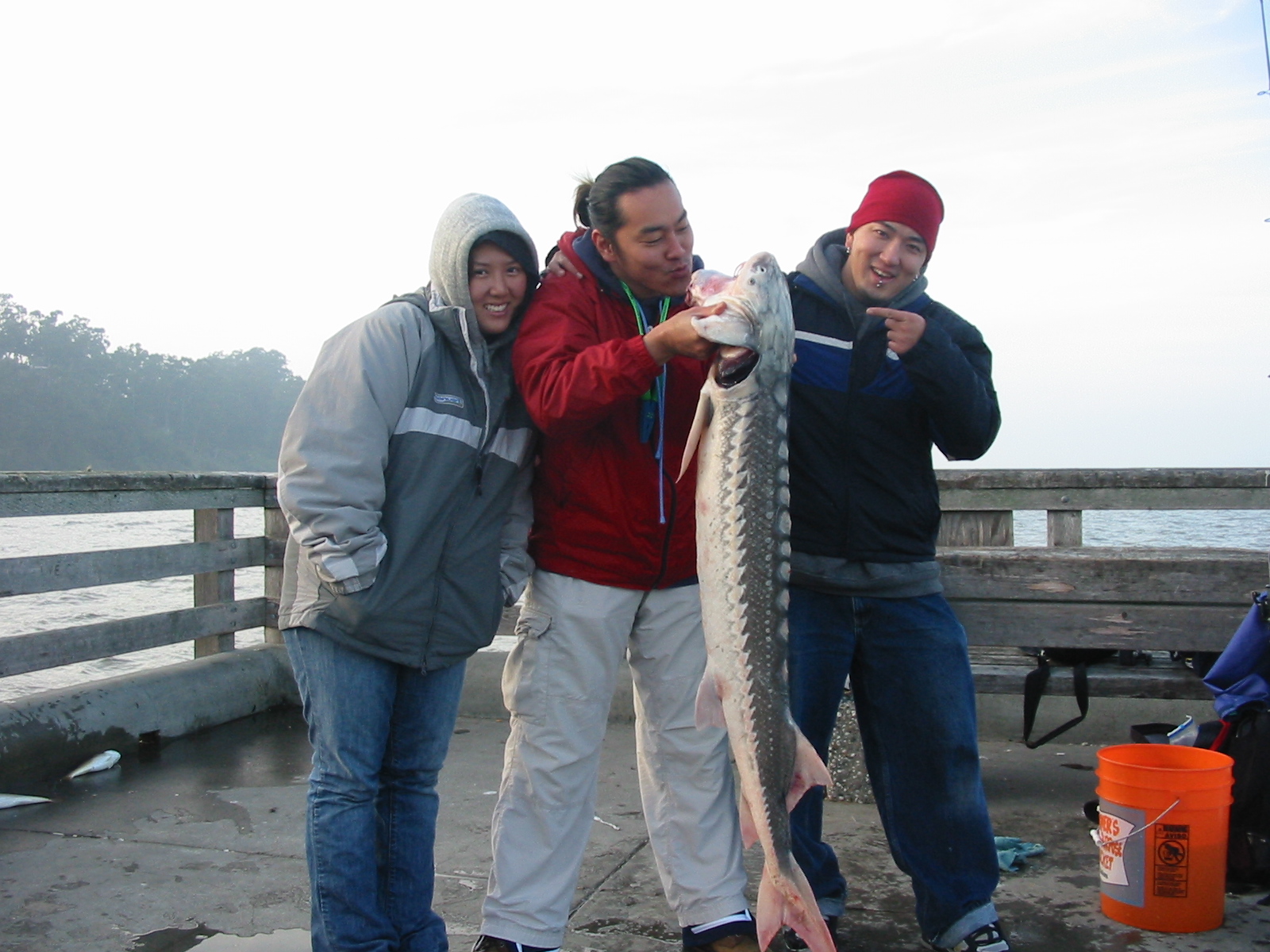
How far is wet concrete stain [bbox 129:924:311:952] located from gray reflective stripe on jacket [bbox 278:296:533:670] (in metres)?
1.08

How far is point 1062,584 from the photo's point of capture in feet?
16.1

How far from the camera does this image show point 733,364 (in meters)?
2.80

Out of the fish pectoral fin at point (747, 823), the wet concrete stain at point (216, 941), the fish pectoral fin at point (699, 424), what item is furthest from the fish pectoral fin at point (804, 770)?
the wet concrete stain at point (216, 941)

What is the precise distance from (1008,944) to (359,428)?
2475mm

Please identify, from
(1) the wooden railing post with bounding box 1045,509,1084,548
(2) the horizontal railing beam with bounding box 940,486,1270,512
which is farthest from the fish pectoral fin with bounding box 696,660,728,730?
(1) the wooden railing post with bounding box 1045,509,1084,548

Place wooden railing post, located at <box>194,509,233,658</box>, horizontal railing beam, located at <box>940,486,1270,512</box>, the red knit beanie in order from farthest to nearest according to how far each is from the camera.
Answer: wooden railing post, located at <box>194,509,233,658</box> < horizontal railing beam, located at <box>940,486,1270,512</box> < the red knit beanie

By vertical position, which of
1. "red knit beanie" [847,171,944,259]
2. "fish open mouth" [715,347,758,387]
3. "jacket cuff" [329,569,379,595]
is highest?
"red knit beanie" [847,171,944,259]

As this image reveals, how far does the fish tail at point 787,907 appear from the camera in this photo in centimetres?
282

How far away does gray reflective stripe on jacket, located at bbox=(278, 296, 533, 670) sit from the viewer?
2.79m

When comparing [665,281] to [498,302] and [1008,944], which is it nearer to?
[498,302]

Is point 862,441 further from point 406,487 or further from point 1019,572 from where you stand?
point 1019,572

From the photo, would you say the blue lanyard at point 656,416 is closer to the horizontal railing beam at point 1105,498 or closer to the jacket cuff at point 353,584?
the jacket cuff at point 353,584

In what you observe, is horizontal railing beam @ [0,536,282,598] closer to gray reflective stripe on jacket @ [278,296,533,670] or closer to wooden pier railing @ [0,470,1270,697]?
wooden pier railing @ [0,470,1270,697]

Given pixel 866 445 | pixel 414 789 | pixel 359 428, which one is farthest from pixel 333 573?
pixel 866 445
